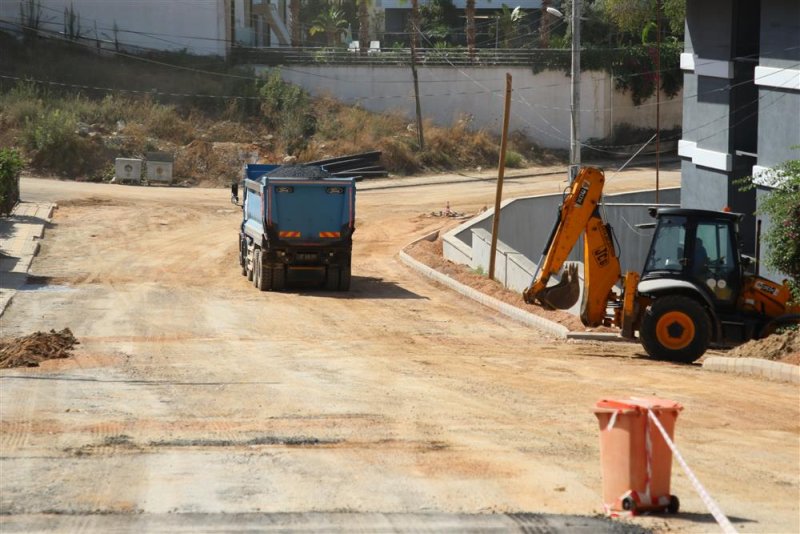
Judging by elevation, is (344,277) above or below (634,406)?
below

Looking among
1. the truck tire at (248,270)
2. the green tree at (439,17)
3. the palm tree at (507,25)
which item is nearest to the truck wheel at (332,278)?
the truck tire at (248,270)

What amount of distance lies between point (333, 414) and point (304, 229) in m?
13.4

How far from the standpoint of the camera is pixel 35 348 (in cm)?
1681

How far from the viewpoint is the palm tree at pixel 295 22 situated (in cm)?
6971

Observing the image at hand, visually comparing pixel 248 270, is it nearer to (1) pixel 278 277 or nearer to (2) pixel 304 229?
(1) pixel 278 277

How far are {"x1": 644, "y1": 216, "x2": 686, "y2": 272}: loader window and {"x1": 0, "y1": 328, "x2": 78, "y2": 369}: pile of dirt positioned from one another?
29.9 feet

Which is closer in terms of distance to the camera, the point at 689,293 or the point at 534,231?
the point at 689,293

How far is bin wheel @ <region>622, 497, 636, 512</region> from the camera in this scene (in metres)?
8.50

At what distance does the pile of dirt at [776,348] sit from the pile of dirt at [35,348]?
10.1 m

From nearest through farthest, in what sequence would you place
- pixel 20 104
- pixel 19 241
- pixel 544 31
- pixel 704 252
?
pixel 704 252 → pixel 19 241 → pixel 20 104 → pixel 544 31

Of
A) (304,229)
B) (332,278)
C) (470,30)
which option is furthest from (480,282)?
(470,30)

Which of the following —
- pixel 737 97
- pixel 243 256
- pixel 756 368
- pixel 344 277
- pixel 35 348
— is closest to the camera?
pixel 756 368

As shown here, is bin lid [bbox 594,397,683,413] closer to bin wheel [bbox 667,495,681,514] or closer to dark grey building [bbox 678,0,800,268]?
bin wheel [bbox 667,495,681,514]

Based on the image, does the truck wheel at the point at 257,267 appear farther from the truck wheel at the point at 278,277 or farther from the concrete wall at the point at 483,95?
the concrete wall at the point at 483,95
